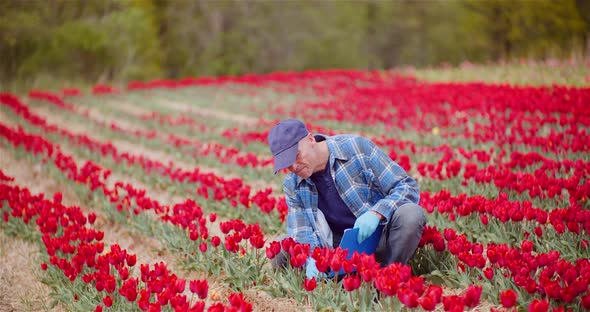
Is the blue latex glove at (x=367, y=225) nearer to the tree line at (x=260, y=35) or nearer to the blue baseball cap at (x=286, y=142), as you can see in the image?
the blue baseball cap at (x=286, y=142)

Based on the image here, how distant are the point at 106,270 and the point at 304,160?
4.54 feet

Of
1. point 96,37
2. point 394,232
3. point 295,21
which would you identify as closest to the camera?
point 394,232

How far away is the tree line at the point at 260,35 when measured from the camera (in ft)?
62.5

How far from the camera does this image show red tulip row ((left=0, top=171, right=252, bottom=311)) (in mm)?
2725

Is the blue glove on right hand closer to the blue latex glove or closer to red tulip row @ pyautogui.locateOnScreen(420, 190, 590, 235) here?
the blue latex glove

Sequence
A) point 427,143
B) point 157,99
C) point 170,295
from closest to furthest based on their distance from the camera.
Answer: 1. point 170,295
2. point 427,143
3. point 157,99

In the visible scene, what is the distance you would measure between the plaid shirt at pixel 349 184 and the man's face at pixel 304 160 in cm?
21

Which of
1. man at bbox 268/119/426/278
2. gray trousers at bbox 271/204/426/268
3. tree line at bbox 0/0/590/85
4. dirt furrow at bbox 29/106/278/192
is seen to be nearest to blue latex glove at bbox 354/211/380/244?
man at bbox 268/119/426/278

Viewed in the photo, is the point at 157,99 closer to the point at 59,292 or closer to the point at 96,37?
the point at 96,37

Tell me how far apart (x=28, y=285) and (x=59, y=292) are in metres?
0.66

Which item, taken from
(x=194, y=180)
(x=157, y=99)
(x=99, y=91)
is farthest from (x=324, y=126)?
(x=99, y=91)

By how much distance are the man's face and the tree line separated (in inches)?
605

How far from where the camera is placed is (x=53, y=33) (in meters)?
18.8

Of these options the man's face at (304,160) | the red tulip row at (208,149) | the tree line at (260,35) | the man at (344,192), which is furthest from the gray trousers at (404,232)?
the tree line at (260,35)
